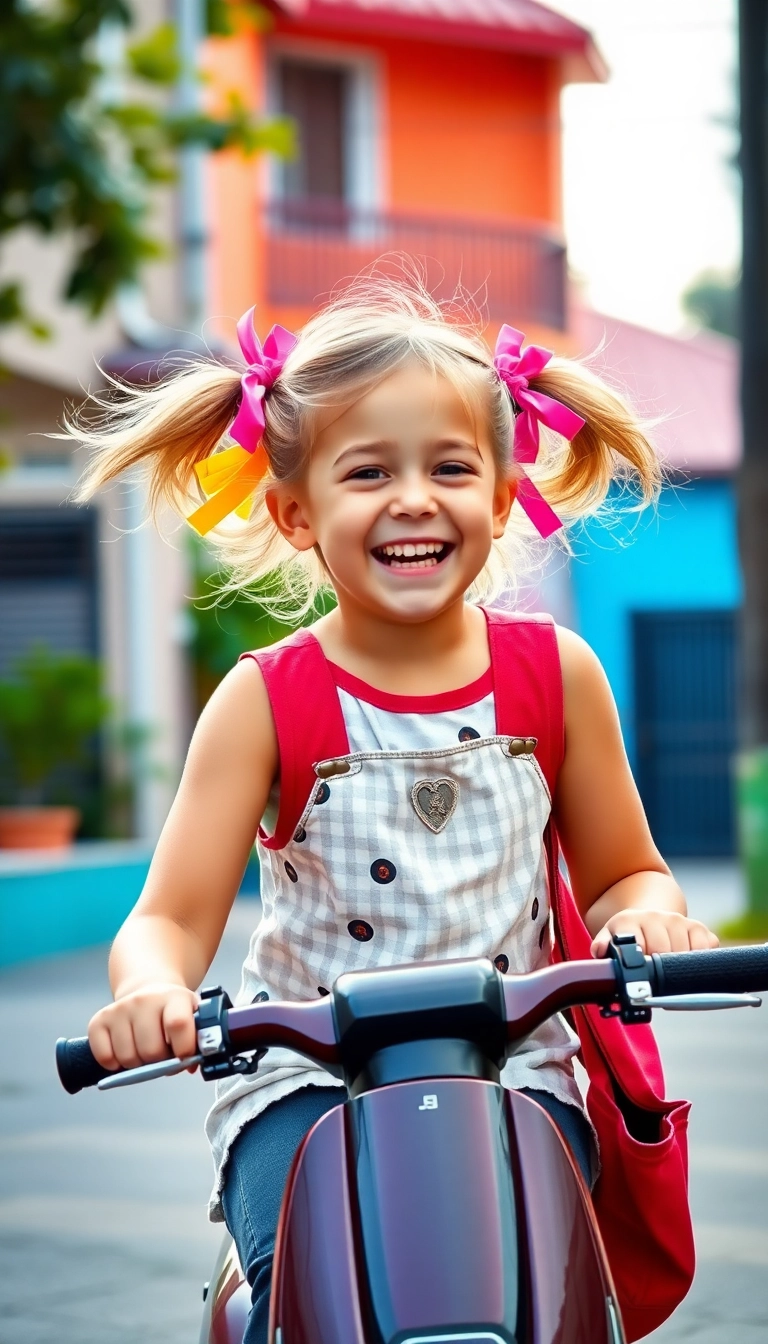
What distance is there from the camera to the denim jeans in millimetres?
2023

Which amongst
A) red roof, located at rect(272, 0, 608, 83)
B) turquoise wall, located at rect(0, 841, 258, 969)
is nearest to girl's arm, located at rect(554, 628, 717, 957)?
turquoise wall, located at rect(0, 841, 258, 969)

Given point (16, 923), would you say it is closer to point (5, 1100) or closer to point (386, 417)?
point (5, 1100)

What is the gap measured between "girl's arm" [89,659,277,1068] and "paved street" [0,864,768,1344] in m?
1.78

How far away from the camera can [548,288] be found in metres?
19.8

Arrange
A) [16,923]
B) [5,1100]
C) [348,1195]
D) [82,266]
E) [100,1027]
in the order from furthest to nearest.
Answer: [16,923], [82,266], [5,1100], [100,1027], [348,1195]

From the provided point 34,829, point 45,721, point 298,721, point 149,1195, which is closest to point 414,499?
point 298,721

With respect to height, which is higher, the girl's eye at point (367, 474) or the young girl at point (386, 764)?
the girl's eye at point (367, 474)

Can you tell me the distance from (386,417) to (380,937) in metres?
0.60

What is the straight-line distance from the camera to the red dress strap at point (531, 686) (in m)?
2.36

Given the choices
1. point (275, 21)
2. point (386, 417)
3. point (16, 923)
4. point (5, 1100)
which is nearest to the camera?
point (386, 417)

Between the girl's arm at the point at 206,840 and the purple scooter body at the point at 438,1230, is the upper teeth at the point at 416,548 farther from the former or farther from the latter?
the purple scooter body at the point at 438,1230

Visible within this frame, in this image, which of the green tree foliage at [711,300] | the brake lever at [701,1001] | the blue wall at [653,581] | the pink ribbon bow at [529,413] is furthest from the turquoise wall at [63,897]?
the green tree foliage at [711,300]

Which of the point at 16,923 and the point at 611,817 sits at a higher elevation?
the point at 611,817

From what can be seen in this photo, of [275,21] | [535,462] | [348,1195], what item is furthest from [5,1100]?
[275,21]
